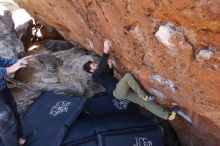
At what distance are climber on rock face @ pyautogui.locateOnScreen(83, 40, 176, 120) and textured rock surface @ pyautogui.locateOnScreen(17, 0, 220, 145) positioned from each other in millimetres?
111

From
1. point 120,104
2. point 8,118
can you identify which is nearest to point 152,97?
point 120,104

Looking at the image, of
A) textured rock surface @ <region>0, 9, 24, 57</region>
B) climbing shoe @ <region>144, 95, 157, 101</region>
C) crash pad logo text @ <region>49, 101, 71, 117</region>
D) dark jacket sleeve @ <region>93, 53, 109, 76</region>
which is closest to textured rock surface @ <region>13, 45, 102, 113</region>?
textured rock surface @ <region>0, 9, 24, 57</region>

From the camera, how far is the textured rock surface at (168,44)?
3232 millimetres

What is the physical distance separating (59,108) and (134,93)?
1.13 metres

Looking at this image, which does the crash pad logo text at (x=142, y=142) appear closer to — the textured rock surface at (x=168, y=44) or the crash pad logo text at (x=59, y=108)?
the textured rock surface at (x=168, y=44)

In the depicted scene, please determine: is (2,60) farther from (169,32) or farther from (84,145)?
(169,32)

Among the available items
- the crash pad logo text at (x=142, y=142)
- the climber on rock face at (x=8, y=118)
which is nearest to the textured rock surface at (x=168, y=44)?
the crash pad logo text at (x=142, y=142)

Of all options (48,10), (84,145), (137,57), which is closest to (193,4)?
(137,57)

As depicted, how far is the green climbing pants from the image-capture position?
4727mm

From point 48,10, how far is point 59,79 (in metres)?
1.11

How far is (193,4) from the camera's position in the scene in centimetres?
302

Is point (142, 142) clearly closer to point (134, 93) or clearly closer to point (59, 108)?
point (134, 93)

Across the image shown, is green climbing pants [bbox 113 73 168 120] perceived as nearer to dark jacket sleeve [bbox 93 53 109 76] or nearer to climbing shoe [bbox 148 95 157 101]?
climbing shoe [bbox 148 95 157 101]

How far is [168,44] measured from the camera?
12.0 feet
